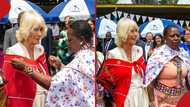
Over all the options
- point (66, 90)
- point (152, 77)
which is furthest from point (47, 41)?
point (152, 77)

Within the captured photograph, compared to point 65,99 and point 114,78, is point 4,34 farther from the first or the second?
point 114,78

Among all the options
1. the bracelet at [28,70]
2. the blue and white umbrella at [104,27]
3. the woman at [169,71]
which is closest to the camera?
the bracelet at [28,70]

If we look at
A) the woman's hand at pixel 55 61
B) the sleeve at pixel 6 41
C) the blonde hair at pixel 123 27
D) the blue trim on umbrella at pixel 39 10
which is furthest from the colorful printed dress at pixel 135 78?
the sleeve at pixel 6 41

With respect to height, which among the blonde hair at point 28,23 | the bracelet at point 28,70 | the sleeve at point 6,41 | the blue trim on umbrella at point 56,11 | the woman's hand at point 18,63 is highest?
the blue trim on umbrella at point 56,11

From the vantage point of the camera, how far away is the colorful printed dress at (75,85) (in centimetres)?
472

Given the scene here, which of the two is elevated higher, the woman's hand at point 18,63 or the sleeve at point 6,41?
the sleeve at point 6,41

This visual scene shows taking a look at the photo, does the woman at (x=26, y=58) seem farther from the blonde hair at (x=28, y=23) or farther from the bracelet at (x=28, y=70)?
the bracelet at (x=28, y=70)

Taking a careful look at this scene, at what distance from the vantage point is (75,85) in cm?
472

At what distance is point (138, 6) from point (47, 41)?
5.70 feet

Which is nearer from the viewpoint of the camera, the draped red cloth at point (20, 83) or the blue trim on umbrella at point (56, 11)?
the draped red cloth at point (20, 83)

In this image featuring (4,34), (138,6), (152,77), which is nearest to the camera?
(4,34)

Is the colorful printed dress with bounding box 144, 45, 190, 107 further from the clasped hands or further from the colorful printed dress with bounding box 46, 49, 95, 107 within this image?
the colorful printed dress with bounding box 46, 49, 95, 107

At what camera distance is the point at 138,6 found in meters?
6.86

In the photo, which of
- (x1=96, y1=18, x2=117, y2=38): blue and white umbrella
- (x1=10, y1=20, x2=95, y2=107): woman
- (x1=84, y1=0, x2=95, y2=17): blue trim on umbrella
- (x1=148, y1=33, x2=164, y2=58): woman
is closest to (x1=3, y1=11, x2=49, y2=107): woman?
(x1=84, y1=0, x2=95, y2=17): blue trim on umbrella
